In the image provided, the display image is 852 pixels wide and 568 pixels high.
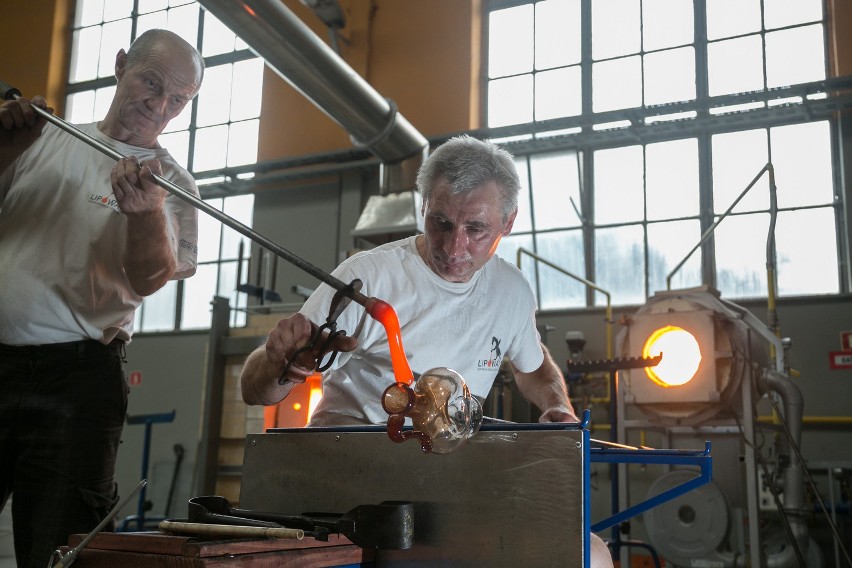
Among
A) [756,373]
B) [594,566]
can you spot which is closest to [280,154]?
[756,373]

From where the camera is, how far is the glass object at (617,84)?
679cm

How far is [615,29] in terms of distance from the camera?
7027 millimetres

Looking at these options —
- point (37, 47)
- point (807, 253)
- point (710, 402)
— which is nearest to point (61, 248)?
point (710, 402)

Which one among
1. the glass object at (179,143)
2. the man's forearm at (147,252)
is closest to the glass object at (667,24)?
the glass object at (179,143)

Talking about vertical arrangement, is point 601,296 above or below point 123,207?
above

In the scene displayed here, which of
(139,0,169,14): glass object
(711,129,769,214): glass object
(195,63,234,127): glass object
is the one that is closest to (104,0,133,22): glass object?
(139,0,169,14): glass object

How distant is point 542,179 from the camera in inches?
276

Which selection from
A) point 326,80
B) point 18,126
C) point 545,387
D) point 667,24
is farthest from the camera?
point 667,24

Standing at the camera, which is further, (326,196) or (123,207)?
(326,196)

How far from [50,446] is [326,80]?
13.0ft

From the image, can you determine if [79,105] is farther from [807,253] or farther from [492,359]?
[492,359]

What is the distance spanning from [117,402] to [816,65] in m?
6.27

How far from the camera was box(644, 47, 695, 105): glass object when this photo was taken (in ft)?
21.8

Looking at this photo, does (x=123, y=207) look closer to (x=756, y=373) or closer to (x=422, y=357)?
(x=422, y=357)
